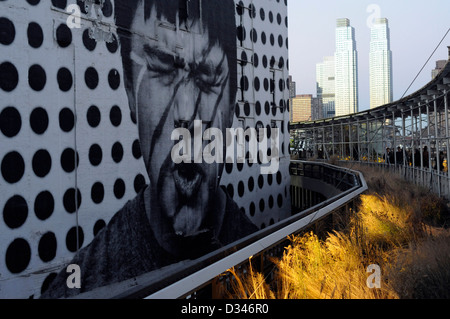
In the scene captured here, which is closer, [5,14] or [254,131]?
[5,14]

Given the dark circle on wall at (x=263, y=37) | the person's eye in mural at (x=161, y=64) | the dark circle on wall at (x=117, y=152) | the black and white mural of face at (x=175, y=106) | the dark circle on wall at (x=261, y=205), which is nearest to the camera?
the dark circle on wall at (x=117, y=152)

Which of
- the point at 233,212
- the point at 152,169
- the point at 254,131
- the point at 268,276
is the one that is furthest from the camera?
the point at 254,131

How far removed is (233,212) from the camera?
1723cm

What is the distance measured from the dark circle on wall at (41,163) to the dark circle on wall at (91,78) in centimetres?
224

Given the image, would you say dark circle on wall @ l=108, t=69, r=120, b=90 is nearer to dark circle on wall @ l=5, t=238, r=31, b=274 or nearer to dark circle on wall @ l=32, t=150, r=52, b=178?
dark circle on wall @ l=32, t=150, r=52, b=178

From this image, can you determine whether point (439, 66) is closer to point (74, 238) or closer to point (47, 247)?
point (74, 238)

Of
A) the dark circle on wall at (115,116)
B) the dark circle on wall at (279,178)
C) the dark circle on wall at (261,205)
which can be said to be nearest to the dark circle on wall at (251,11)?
the dark circle on wall at (279,178)

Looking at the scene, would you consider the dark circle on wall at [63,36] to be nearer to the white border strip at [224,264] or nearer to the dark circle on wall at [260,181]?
the white border strip at [224,264]

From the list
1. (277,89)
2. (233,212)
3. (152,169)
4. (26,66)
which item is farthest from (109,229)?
(277,89)

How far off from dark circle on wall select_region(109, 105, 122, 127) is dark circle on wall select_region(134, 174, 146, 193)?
1720mm

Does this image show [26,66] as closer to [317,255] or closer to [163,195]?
[163,195]

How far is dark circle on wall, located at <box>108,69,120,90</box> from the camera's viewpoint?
1166 cm

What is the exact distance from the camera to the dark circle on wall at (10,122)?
895 cm
